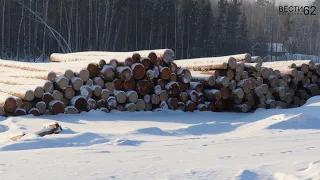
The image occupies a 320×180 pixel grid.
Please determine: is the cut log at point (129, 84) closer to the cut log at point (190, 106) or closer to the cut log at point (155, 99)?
the cut log at point (155, 99)

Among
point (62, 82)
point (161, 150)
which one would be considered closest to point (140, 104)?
point (62, 82)

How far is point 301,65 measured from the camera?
50.4ft

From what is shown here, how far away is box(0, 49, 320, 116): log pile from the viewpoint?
11250 millimetres

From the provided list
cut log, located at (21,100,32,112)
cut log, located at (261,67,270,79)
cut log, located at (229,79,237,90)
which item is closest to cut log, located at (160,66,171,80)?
cut log, located at (229,79,237,90)

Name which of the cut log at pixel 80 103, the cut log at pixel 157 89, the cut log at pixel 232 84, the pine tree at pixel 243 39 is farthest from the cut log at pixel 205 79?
the pine tree at pixel 243 39

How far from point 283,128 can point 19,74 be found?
313 inches

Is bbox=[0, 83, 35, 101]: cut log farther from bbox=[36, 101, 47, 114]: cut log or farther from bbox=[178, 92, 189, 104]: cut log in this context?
bbox=[178, 92, 189, 104]: cut log

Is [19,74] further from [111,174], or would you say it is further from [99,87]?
[111,174]

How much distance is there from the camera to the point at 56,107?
11164 millimetres

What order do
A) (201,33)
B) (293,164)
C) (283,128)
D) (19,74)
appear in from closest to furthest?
(293,164) < (283,128) < (19,74) < (201,33)

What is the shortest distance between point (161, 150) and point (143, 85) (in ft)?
18.1

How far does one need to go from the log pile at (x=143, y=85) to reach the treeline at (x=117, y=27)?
64.5 ft

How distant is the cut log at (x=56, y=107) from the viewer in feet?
36.6

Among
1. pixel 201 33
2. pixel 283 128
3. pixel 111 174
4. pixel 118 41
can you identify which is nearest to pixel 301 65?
pixel 283 128
